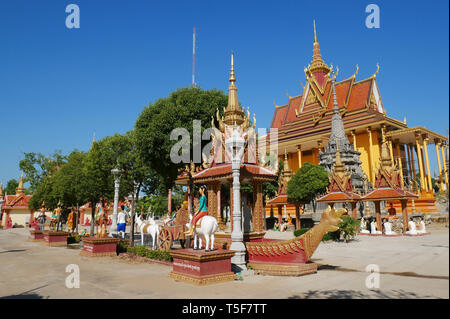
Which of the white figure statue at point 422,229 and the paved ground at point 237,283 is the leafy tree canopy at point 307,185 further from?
the paved ground at point 237,283

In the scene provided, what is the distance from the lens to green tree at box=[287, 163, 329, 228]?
2819 centimetres

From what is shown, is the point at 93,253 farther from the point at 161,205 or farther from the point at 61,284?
the point at 161,205

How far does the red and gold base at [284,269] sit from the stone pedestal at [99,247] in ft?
28.4

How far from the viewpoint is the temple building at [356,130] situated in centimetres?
4103

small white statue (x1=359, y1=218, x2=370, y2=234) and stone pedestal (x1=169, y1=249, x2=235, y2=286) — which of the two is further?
small white statue (x1=359, y1=218, x2=370, y2=234)

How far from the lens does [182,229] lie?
14.1 metres

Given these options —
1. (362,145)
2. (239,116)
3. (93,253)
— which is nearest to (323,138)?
(362,145)

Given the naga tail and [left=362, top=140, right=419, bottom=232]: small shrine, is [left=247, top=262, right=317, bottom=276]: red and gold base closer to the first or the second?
the naga tail

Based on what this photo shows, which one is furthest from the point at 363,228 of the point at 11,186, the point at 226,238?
the point at 11,186

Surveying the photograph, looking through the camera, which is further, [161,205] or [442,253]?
[161,205]

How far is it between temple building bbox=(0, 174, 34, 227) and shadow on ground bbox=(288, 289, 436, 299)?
195 ft

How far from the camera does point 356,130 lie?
4394 cm

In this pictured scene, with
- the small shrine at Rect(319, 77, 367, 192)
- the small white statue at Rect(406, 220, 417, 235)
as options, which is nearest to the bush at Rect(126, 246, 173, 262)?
the small white statue at Rect(406, 220, 417, 235)
